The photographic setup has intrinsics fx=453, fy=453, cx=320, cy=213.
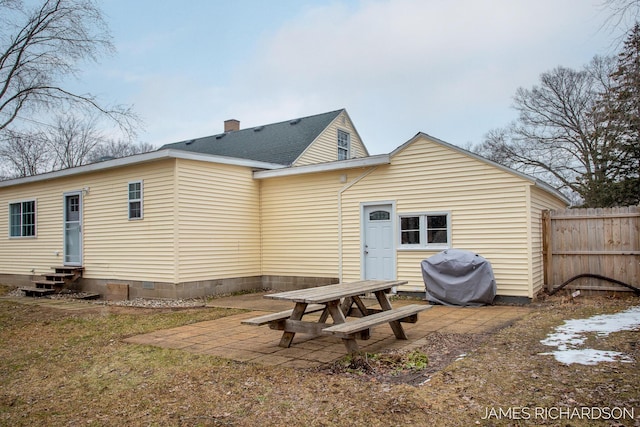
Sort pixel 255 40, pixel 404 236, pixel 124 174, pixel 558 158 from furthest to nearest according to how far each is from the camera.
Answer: pixel 558 158 < pixel 255 40 < pixel 124 174 < pixel 404 236

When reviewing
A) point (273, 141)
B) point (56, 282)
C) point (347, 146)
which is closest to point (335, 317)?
point (56, 282)

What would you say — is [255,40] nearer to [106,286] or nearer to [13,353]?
[106,286]

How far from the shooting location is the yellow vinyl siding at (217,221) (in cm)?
1019

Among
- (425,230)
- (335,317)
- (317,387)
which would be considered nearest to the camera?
(317,387)

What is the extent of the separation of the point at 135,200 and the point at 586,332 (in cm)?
940

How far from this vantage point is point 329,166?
10.8 metres

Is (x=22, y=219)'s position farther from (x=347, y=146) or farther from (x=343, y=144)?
(x=347, y=146)

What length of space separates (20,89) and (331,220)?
8.60 meters

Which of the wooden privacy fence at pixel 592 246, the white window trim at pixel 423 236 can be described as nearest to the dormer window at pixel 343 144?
the white window trim at pixel 423 236

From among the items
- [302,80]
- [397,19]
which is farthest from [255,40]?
[302,80]

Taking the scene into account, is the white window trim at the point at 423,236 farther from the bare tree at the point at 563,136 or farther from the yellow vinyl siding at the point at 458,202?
the bare tree at the point at 563,136

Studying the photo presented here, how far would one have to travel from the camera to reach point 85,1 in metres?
11.3

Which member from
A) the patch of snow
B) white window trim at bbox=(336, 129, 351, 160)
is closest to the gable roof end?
the patch of snow

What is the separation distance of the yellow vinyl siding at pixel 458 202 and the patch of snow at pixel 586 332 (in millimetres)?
1921
